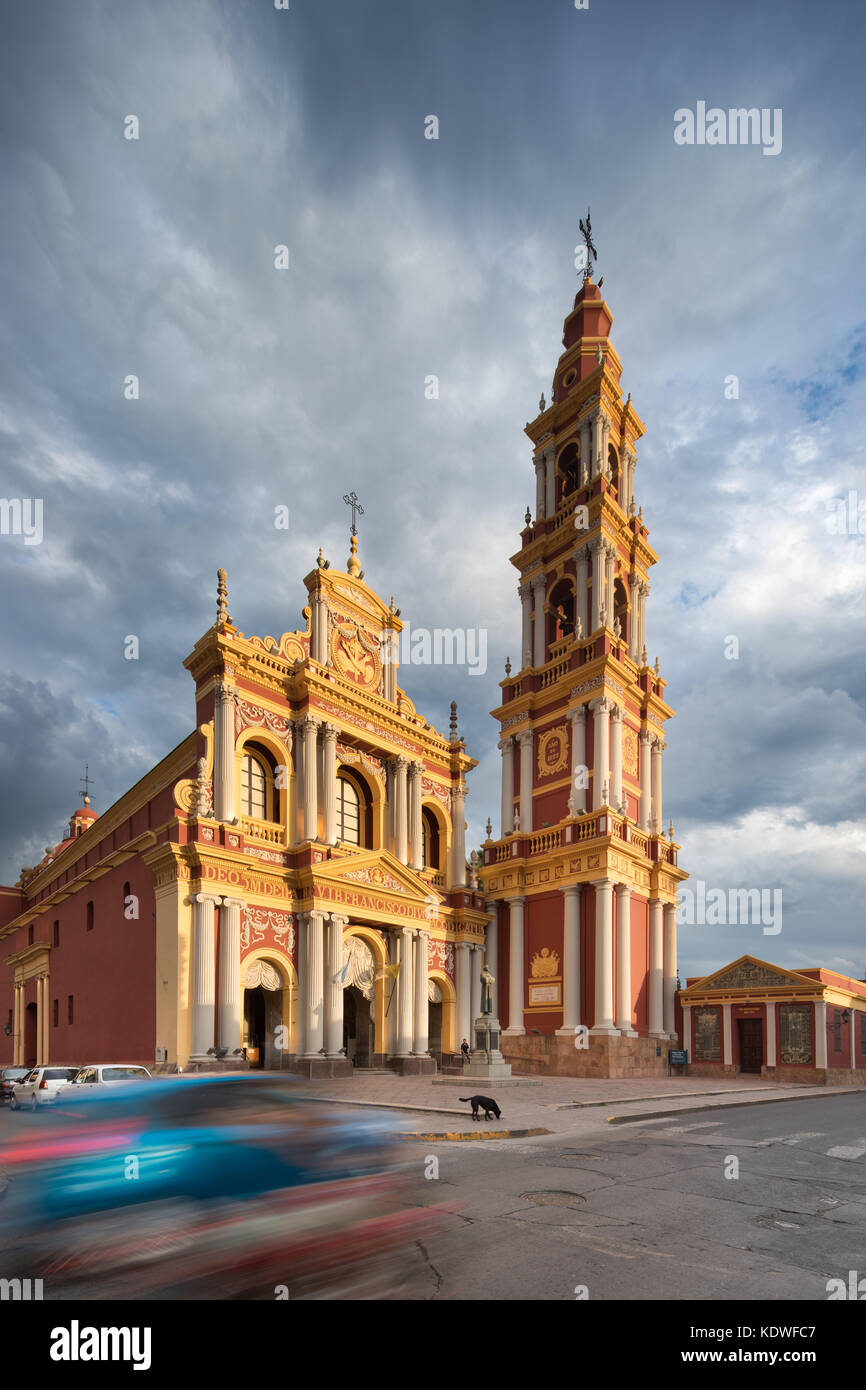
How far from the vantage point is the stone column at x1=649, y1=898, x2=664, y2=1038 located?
1249 inches

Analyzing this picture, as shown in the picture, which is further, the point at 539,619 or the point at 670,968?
the point at 539,619

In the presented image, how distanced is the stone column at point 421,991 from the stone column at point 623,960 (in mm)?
6318

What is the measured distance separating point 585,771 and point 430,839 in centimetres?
690

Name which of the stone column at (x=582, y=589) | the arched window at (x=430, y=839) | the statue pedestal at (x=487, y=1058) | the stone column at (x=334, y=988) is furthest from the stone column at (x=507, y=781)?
the statue pedestal at (x=487, y=1058)

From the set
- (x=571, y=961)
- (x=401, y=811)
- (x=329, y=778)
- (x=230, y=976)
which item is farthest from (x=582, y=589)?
(x=230, y=976)

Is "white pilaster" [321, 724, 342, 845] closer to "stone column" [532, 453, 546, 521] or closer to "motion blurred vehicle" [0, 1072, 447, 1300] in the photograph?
"stone column" [532, 453, 546, 521]

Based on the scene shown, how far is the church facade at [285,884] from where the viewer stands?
2377 cm

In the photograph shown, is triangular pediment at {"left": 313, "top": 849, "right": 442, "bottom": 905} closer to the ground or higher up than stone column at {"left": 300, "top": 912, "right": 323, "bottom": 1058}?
higher up

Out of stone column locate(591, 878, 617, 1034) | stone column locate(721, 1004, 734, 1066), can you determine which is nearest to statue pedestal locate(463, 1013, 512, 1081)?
stone column locate(591, 878, 617, 1034)

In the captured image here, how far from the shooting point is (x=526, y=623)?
37.2 m

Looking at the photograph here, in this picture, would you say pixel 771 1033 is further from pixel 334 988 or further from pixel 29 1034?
pixel 29 1034

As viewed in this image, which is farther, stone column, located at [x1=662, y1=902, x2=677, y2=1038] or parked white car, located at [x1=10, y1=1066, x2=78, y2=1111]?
stone column, located at [x1=662, y1=902, x2=677, y2=1038]

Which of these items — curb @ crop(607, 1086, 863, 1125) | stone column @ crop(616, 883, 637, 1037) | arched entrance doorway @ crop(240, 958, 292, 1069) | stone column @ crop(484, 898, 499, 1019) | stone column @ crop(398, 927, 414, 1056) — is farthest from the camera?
stone column @ crop(484, 898, 499, 1019)

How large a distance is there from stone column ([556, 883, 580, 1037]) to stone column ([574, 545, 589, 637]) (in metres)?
9.96
